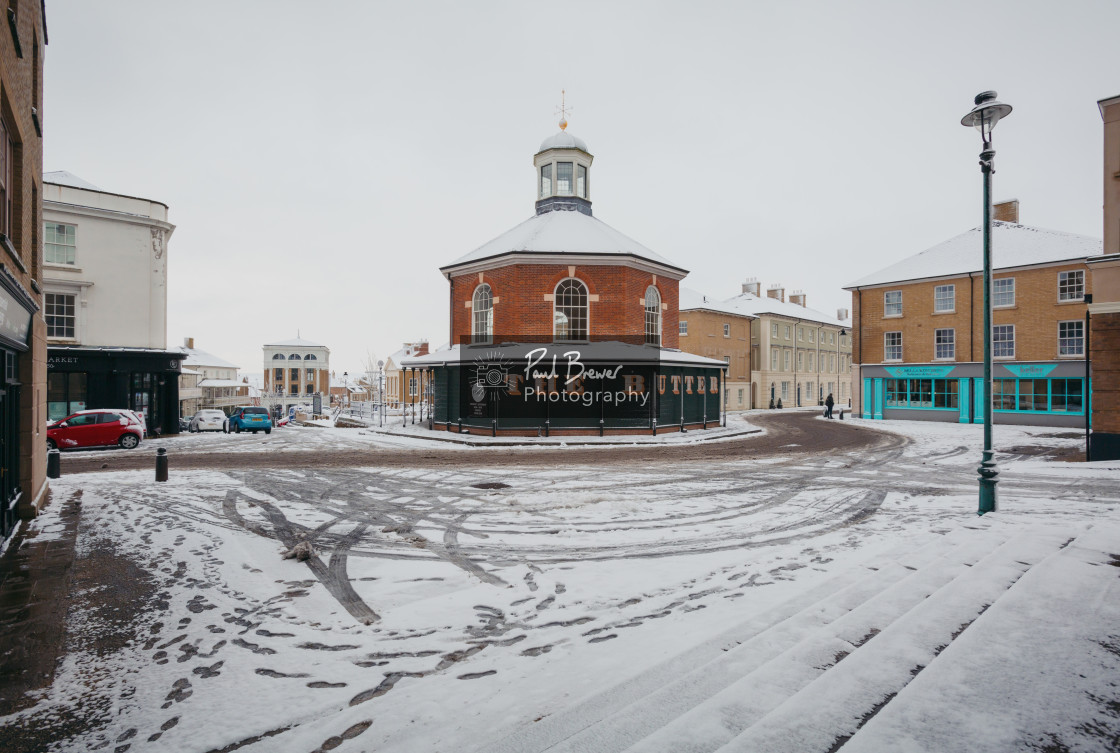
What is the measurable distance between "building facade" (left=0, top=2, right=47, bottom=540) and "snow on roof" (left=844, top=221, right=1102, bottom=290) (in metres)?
36.1

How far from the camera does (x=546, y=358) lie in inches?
926

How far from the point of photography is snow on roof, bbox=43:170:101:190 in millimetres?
24141

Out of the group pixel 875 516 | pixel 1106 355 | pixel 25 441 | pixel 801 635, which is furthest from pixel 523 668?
pixel 1106 355

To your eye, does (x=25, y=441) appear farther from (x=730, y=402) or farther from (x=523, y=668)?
(x=730, y=402)

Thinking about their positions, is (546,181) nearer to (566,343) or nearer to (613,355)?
(566,343)

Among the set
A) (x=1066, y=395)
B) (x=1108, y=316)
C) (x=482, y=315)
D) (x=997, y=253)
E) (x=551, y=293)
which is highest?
(x=997, y=253)

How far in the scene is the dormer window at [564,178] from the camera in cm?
3066

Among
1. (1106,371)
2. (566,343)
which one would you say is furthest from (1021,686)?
(566,343)

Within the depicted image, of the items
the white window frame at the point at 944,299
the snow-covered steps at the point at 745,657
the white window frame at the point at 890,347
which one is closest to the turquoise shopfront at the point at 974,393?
the white window frame at the point at 890,347

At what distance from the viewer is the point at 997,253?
31203mm

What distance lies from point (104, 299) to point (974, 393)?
43336mm

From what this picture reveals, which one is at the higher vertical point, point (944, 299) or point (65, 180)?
point (65, 180)

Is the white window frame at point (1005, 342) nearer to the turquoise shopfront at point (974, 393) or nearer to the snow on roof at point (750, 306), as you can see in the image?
the turquoise shopfront at point (974, 393)

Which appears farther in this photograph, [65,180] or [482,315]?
[482,315]
